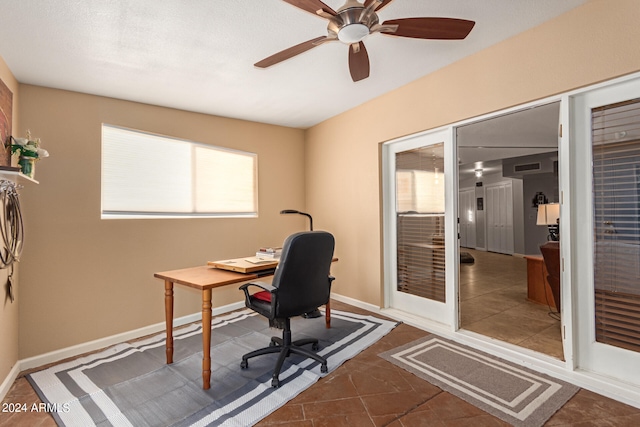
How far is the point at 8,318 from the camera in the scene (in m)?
2.42

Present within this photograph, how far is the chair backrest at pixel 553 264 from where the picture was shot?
3435mm

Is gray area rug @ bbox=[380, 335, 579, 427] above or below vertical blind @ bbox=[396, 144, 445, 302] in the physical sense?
below

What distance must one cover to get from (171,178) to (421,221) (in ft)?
9.51

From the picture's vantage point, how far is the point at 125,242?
3.25 meters

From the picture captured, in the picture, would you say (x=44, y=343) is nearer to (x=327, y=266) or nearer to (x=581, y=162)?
(x=327, y=266)

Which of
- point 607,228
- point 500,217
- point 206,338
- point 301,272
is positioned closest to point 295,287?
point 301,272

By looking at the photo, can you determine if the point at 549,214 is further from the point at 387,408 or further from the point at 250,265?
the point at 250,265

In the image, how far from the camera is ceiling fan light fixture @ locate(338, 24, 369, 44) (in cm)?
169

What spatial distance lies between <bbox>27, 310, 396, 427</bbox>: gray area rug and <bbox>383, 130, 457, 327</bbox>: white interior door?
1.56 feet

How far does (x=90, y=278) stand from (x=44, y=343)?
2.06 feet

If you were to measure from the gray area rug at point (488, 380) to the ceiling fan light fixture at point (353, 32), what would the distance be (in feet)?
7.72

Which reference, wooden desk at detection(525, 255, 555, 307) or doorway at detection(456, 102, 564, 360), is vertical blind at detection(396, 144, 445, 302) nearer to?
doorway at detection(456, 102, 564, 360)

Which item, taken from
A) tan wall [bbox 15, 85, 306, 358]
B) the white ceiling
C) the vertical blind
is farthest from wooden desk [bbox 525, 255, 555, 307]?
tan wall [bbox 15, 85, 306, 358]

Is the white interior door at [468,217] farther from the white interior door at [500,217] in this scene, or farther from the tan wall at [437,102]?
the tan wall at [437,102]
